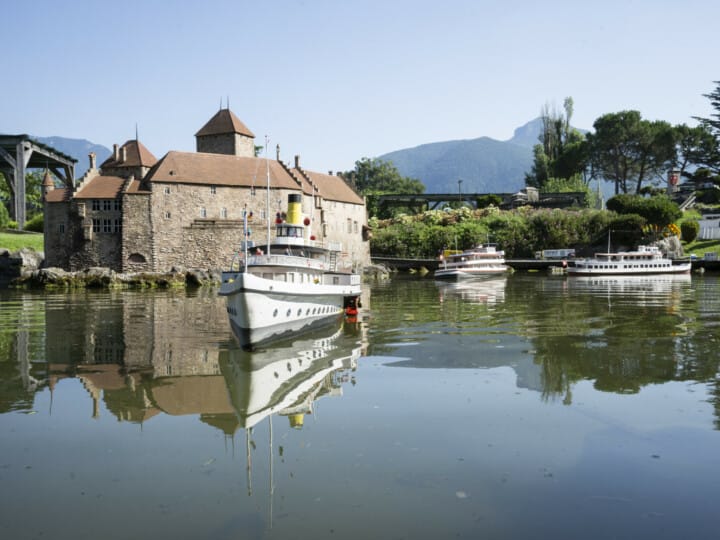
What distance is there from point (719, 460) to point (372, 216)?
95.2m

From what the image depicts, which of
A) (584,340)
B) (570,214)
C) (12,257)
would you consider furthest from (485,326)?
(570,214)

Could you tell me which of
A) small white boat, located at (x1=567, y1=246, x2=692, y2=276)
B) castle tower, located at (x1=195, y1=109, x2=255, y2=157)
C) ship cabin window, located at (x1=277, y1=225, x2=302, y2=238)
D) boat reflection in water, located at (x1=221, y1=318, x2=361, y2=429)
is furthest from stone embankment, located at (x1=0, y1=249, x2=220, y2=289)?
small white boat, located at (x1=567, y1=246, x2=692, y2=276)

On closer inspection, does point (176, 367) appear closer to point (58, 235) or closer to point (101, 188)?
point (101, 188)

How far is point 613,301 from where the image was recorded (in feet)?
116

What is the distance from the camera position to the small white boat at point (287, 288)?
18906mm

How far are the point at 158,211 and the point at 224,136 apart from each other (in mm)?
13236

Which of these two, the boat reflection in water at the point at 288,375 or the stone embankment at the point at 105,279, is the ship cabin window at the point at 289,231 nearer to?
the boat reflection in water at the point at 288,375

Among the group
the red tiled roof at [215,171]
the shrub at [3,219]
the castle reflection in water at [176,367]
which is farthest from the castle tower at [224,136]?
the castle reflection in water at [176,367]

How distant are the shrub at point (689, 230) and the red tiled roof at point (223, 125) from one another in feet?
180

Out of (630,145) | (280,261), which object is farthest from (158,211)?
(630,145)

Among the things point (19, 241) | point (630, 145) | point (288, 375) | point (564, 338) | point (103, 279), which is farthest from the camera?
point (630, 145)

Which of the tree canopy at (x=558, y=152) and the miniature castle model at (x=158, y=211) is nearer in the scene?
the miniature castle model at (x=158, y=211)

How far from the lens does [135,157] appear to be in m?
66.4

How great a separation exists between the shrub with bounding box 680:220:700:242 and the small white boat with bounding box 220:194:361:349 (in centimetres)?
6441
